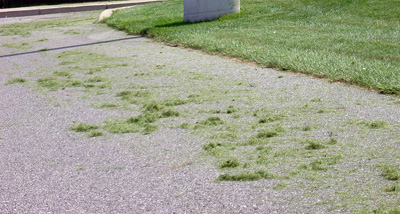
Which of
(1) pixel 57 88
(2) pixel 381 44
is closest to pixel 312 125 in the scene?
(1) pixel 57 88

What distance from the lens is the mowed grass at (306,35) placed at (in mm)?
7594

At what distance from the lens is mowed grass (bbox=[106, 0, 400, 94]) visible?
299 inches

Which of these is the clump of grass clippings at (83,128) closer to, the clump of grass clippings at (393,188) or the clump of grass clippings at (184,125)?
the clump of grass clippings at (184,125)

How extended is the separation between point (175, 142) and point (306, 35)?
6804 mm

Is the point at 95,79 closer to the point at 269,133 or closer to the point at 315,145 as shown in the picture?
the point at 269,133

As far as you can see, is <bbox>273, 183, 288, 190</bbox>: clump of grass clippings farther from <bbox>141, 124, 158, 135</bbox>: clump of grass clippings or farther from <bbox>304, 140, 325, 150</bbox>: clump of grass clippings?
<bbox>141, 124, 158, 135</bbox>: clump of grass clippings

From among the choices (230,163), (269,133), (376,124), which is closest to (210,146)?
(230,163)

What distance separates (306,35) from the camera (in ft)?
36.1

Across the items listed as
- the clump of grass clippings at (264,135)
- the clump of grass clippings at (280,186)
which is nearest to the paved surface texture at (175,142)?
the clump of grass clippings at (280,186)

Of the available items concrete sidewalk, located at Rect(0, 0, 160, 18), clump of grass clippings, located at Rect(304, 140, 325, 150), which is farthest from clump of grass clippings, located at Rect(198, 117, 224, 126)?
concrete sidewalk, located at Rect(0, 0, 160, 18)

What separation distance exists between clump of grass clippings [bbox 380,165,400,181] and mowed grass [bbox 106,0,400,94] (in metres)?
2.47

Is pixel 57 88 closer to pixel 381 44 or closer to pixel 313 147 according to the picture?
pixel 313 147

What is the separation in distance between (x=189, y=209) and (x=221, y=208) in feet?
0.66

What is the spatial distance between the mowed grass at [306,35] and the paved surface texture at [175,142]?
53 cm
